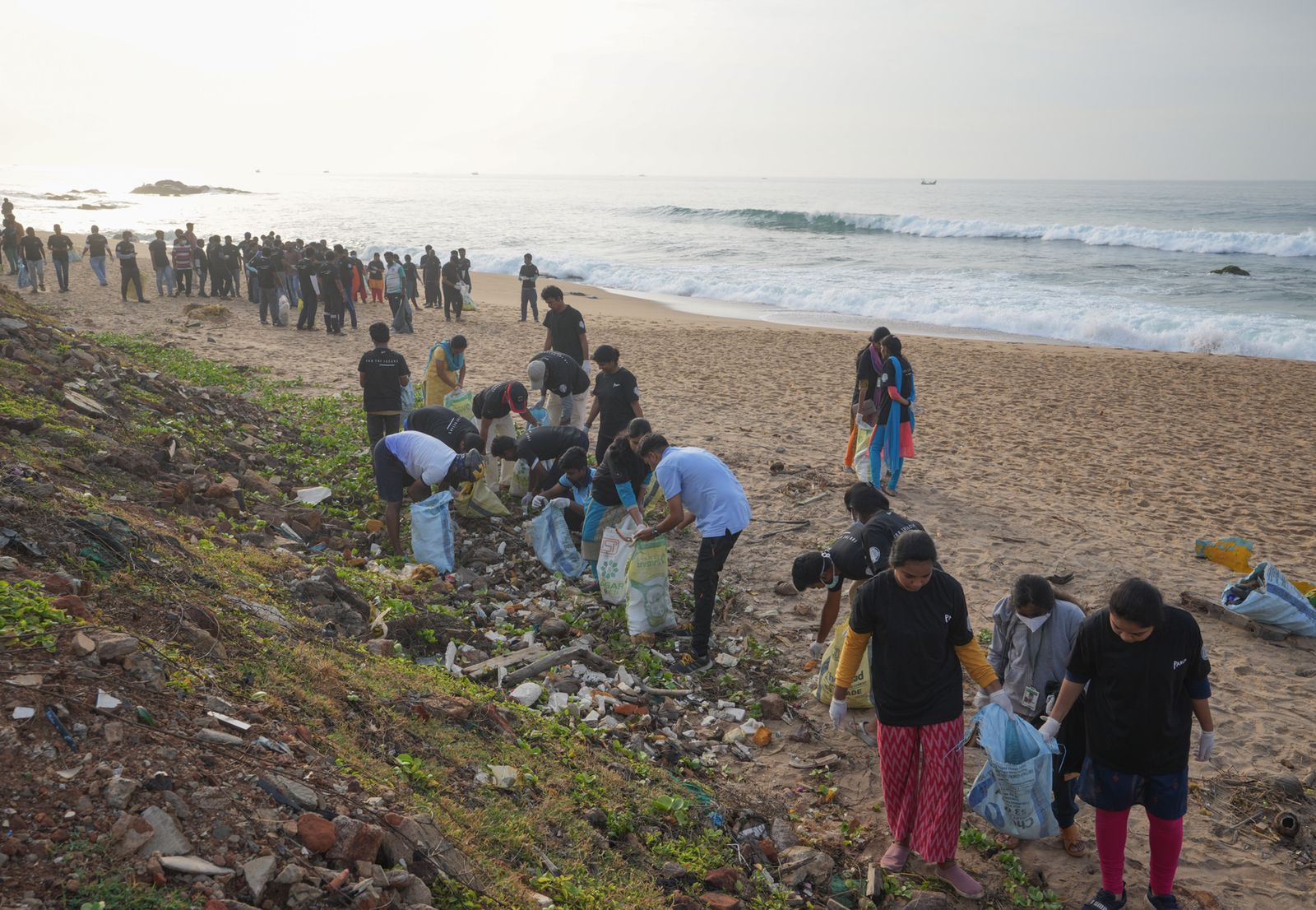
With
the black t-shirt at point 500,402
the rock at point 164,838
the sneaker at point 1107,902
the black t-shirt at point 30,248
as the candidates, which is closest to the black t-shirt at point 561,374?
the black t-shirt at point 500,402

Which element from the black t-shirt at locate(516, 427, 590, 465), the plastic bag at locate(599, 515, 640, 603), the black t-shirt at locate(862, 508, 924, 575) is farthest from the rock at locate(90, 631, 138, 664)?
the black t-shirt at locate(516, 427, 590, 465)

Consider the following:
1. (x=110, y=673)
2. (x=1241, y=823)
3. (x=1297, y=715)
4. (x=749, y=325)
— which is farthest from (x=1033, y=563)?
(x=749, y=325)

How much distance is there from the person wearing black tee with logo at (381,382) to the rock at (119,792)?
5654 millimetres

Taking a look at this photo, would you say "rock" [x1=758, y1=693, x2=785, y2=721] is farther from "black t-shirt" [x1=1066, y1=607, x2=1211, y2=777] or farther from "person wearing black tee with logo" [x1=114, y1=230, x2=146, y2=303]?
"person wearing black tee with logo" [x1=114, y1=230, x2=146, y2=303]

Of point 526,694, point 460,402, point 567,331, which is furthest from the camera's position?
point 567,331

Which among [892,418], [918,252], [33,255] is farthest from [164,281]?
[918,252]

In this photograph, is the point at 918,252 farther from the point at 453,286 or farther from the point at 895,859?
the point at 895,859

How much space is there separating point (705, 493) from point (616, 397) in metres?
2.36

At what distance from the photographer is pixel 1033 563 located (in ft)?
24.5

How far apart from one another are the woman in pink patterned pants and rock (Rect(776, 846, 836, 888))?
31 centimetres

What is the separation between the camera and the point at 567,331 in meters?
9.59

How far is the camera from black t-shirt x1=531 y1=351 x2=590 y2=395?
8.53m

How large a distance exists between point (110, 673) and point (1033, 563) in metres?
6.84

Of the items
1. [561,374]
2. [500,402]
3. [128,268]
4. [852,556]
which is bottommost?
[852,556]
